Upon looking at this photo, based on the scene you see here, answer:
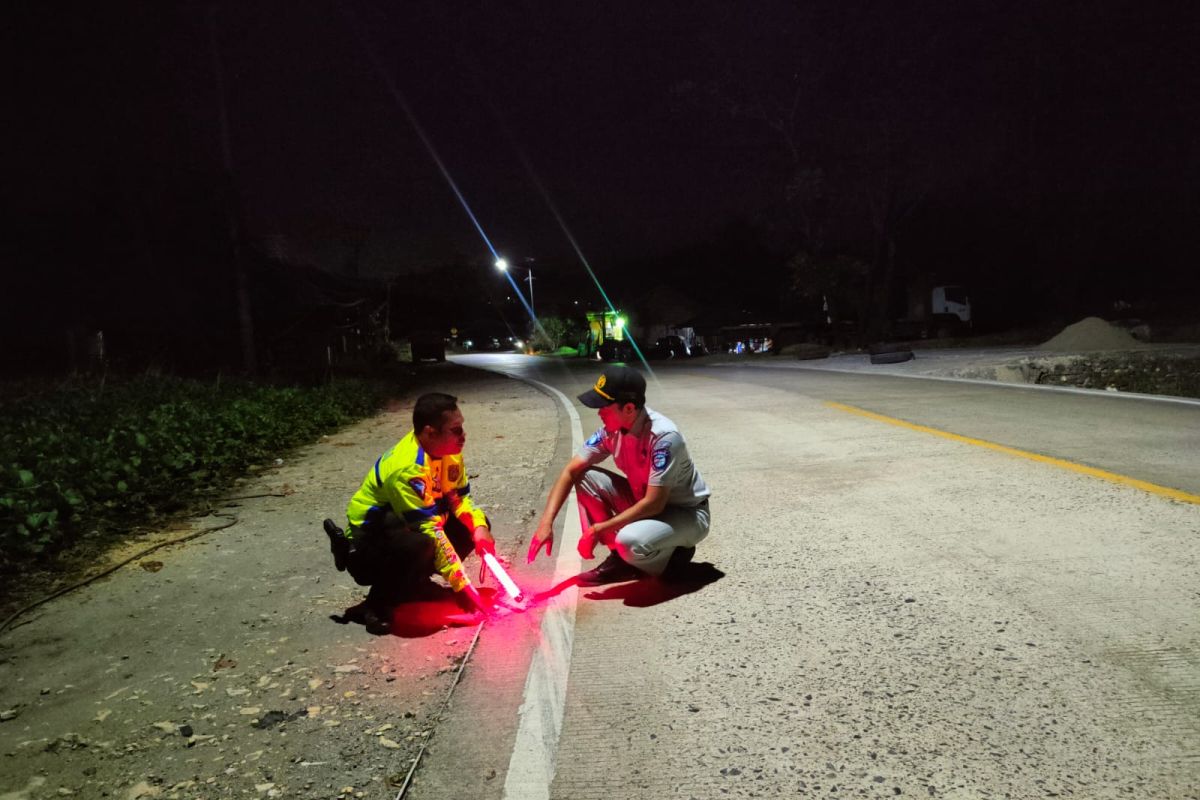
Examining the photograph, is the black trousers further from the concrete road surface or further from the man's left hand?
the concrete road surface

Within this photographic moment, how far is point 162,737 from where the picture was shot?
120 inches

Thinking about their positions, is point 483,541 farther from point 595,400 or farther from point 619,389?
point 619,389

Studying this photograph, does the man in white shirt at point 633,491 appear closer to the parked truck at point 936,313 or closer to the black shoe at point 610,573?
the black shoe at point 610,573

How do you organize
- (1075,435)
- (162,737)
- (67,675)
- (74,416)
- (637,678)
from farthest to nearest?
1. (74,416)
2. (1075,435)
3. (67,675)
4. (637,678)
5. (162,737)

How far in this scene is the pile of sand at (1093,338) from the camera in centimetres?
2262

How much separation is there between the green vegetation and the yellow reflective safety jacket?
314cm

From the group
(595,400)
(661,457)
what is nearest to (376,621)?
(595,400)

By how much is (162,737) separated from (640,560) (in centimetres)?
246

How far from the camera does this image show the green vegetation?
5.79 meters

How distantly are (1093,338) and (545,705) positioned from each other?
25.7m

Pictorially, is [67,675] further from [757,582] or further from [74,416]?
[74,416]

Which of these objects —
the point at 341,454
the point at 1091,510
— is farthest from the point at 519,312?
the point at 1091,510

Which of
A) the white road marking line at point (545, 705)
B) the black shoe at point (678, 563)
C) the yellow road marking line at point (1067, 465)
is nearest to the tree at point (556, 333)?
the yellow road marking line at point (1067, 465)

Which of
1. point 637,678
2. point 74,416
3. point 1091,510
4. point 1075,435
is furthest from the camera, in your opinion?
point 74,416
